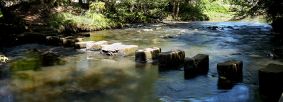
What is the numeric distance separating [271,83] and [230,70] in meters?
1.83

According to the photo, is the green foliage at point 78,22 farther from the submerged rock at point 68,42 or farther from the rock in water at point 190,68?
the rock in water at point 190,68

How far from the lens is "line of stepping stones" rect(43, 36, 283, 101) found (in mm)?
9891

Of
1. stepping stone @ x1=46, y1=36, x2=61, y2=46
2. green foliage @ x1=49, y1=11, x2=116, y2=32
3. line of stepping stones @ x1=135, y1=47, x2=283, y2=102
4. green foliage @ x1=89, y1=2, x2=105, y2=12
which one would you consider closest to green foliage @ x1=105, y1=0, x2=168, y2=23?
green foliage @ x1=89, y1=2, x2=105, y2=12

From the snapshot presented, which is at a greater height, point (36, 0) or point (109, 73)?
point (36, 0)

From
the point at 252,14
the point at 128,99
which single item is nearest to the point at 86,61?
the point at 128,99

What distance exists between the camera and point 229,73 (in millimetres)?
11578

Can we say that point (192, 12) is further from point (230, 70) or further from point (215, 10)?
point (230, 70)

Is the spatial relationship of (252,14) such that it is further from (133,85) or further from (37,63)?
(37,63)

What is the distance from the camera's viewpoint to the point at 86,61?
1616 centimetres

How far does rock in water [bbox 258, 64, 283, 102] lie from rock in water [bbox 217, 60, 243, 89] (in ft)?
4.72

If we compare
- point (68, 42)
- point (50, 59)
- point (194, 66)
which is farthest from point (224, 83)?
point (68, 42)

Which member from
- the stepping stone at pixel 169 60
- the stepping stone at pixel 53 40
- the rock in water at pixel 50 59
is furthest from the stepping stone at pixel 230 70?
the stepping stone at pixel 53 40

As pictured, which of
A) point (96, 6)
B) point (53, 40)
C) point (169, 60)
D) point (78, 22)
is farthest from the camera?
point (96, 6)

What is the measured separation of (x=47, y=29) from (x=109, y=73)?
45.0ft
